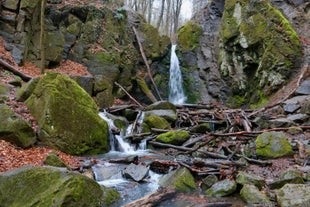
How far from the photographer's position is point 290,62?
16469 millimetres

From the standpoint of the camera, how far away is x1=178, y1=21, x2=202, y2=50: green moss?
23.6 m

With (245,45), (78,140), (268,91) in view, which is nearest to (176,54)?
(245,45)

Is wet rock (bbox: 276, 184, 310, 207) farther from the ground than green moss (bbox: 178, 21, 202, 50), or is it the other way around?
green moss (bbox: 178, 21, 202, 50)

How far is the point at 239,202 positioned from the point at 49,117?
5.98 meters

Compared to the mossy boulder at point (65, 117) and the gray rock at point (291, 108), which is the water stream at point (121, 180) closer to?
the mossy boulder at point (65, 117)

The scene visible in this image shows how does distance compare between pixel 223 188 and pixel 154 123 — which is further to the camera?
pixel 154 123

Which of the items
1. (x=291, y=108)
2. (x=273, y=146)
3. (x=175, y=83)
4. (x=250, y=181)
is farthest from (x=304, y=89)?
(x=175, y=83)

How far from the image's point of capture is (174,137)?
1120 cm

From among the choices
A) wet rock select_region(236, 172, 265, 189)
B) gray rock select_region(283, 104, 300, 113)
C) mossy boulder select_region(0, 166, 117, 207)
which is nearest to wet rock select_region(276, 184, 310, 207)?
wet rock select_region(236, 172, 265, 189)

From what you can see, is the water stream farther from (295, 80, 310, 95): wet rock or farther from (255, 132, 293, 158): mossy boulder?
(295, 80, 310, 95): wet rock

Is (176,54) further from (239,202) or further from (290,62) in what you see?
(239,202)

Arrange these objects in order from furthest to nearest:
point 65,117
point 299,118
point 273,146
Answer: point 299,118
point 65,117
point 273,146

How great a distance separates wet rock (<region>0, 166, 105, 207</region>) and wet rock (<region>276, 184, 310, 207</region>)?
12.5 ft

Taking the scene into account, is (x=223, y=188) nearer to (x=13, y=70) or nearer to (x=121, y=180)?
(x=121, y=180)
